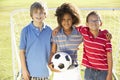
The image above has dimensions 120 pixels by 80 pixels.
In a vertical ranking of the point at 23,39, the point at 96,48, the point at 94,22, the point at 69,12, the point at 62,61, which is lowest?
the point at 62,61

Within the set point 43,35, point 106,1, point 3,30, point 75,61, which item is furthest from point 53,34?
point 106,1

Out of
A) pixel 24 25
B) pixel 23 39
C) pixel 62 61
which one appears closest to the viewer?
pixel 62 61

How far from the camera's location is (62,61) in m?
3.47

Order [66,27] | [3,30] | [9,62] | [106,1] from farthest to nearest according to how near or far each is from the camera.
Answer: [106,1] < [3,30] < [9,62] < [66,27]

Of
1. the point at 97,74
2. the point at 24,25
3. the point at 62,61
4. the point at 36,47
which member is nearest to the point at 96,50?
the point at 97,74

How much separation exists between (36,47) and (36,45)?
0.8 inches

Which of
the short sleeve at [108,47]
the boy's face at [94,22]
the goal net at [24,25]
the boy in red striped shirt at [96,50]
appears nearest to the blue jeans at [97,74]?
the boy in red striped shirt at [96,50]

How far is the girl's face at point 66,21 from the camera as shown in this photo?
349 centimetres

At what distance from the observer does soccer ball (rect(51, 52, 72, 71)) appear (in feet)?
11.4

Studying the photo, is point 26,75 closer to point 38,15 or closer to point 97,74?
point 38,15

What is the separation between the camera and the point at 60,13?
356 cm

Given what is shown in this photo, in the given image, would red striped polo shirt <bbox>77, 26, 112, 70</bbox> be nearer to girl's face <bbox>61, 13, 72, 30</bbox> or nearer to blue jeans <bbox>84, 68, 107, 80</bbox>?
blue jeans <bbox>84, 68, 107, 80</bbox>

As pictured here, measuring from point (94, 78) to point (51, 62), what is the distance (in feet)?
1.60

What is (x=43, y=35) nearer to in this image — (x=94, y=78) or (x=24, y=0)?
(x=94, y=78)
